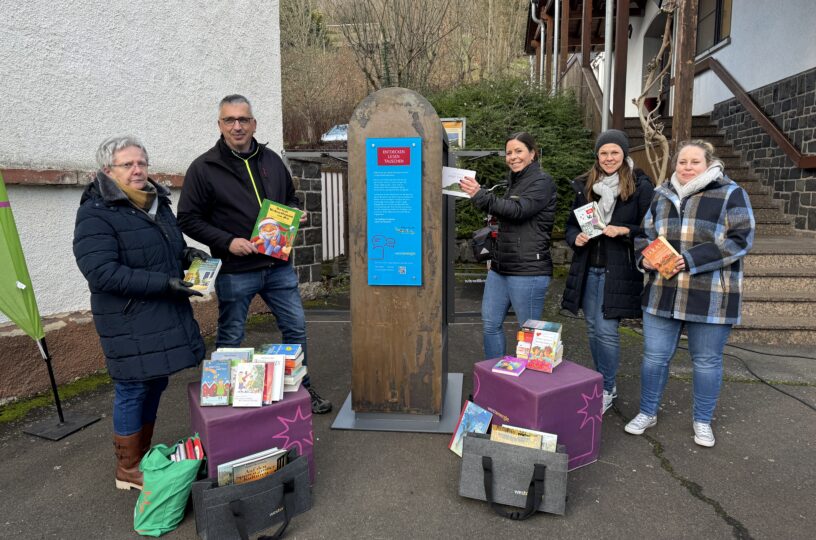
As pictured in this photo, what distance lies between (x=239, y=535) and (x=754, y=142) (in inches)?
365

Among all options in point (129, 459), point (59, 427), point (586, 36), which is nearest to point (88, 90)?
point (59, 427)

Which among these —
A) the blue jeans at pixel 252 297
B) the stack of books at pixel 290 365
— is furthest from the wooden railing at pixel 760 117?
the stack of books at pixel 290 365

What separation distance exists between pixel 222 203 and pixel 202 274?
0.70 m

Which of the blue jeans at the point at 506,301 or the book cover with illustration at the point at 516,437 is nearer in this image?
the book cover with illustration at the point at 516,437

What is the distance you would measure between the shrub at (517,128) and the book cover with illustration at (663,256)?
627 centimetres

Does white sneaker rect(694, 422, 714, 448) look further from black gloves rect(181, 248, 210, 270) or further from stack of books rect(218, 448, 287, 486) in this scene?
black gloves rect(181, 248, 210, 270)

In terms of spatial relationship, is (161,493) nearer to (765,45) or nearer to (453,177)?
(453,177)

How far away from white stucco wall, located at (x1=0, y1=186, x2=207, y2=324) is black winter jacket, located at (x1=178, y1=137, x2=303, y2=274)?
4.82 ft

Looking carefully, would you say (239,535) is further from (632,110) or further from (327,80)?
(327,80)

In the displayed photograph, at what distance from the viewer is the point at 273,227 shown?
332cm

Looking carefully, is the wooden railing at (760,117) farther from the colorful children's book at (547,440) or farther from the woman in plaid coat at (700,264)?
the colorful children's book at (547,440)

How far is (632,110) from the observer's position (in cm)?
1447

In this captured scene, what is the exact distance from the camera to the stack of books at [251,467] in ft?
7.75

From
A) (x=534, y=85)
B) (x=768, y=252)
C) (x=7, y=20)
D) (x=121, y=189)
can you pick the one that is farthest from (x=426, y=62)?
(x=121, y=189)
